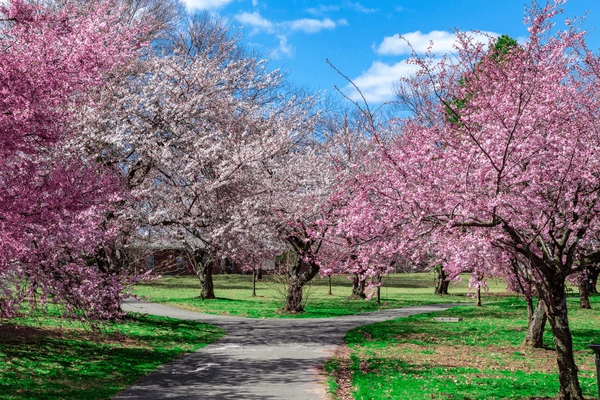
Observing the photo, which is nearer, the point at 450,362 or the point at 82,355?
the point at 82,355

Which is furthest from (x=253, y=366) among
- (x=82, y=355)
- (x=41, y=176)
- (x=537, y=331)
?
(x=537, y=331)

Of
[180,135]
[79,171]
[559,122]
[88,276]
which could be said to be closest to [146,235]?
[180,135]

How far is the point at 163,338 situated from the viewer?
15.6 m

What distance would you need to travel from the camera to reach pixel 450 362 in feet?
42.5

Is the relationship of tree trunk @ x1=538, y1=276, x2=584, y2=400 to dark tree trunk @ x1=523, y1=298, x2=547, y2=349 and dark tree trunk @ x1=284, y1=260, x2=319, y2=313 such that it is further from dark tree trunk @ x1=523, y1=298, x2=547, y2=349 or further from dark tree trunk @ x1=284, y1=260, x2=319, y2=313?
dark tree trunk @ x1=284, y1=260, x2=319, y2=313

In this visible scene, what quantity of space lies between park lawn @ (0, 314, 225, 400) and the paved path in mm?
546

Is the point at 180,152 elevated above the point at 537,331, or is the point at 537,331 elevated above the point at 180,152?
the point at 180,152

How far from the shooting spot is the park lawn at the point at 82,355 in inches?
384

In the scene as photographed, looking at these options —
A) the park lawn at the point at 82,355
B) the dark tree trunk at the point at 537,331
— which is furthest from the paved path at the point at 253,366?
the dark tree trunk at the point at 537,331

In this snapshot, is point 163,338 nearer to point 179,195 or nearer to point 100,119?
point 179,195

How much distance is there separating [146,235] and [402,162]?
39.8 feet

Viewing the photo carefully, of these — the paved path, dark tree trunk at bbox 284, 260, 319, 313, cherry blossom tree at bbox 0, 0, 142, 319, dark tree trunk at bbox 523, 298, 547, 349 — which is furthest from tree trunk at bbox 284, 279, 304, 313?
cherry blossom tree at bbox 0, 0, 142, 319

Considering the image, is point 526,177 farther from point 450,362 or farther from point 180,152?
point 180,152

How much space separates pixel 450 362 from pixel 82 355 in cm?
820
